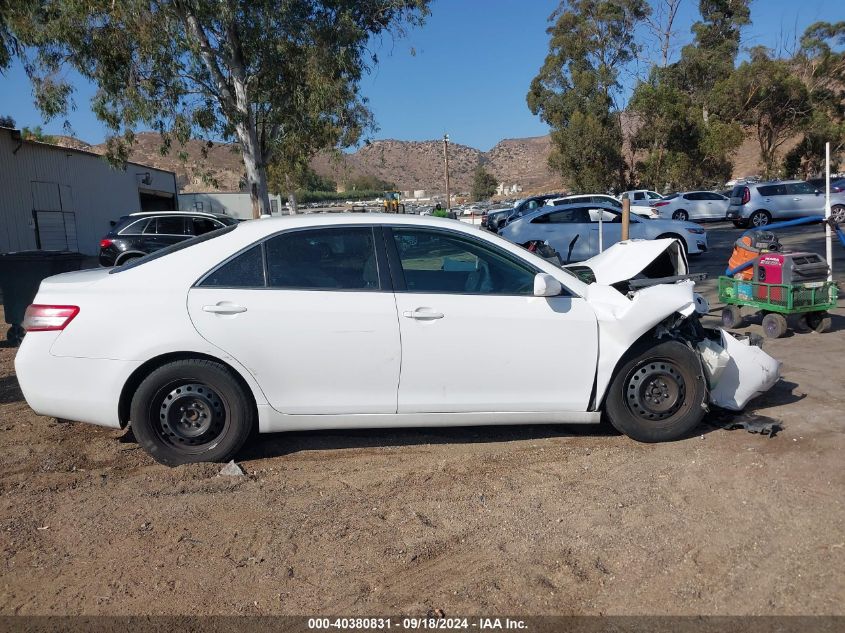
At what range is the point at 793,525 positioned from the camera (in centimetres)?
365

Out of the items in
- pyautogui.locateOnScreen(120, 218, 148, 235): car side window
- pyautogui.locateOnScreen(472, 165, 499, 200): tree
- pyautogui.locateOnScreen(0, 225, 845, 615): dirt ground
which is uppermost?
pyautogui.locateOnScreen(472, 165, 499, 200): tree

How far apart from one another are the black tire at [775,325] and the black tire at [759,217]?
20.9 m

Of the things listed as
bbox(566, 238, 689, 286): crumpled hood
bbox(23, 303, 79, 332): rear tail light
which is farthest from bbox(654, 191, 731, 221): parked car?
bbox(23, 303, 79, 332): rear tail light

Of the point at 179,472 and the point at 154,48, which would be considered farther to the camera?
the point at 154,48

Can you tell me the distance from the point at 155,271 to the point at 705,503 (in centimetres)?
357

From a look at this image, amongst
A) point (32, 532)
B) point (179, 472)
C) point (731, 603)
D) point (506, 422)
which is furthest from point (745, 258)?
point (32, 532)

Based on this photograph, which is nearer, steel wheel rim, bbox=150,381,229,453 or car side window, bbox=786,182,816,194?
steel wheel rim, bbox=150,381,229,453

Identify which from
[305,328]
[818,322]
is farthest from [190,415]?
[818,322]

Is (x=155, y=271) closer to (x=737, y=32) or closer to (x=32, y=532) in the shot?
(x=32, y=532)

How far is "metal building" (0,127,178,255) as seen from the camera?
22.9m

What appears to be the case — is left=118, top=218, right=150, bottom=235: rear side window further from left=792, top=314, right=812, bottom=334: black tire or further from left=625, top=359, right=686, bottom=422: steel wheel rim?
left=625, top=359, right=686, bottom=422: steel wheel rim

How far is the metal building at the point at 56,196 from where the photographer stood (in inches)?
901

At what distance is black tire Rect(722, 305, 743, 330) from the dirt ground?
374 cm

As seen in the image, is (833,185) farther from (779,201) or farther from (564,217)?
(564,217)
